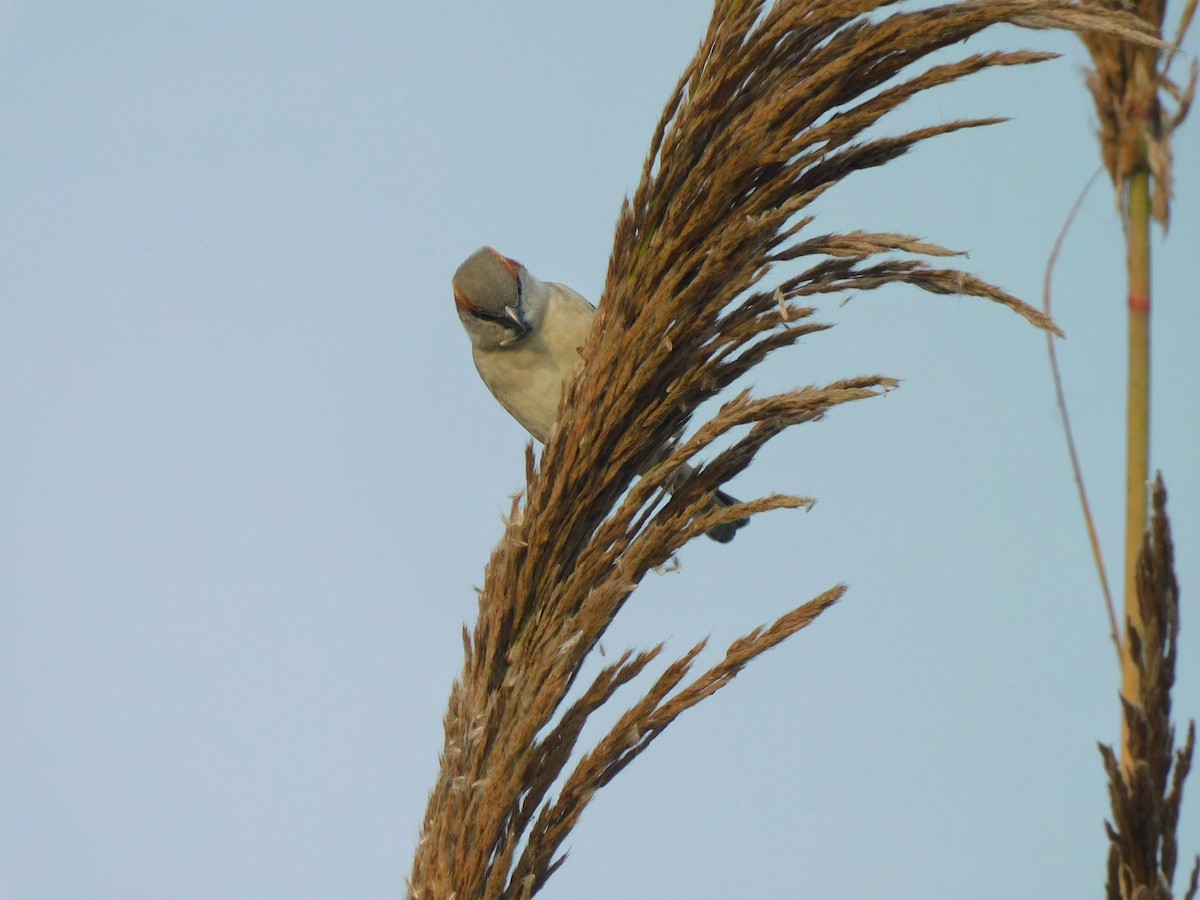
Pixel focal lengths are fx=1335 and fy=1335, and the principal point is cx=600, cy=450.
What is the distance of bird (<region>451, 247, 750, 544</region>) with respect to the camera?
483cm

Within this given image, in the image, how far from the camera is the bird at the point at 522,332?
4.83 meters

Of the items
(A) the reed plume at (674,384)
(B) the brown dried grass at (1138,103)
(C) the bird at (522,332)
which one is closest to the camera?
(A) the reed plume at (674,384)

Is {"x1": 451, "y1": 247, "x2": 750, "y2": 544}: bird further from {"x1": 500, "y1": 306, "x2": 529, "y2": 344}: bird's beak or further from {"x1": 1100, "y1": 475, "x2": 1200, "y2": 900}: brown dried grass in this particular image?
{"x1": 1100, "y1": 475, "x2": 1200, "y2": 900}: brown dried grass

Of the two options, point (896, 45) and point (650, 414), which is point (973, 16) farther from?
point (650, 414)

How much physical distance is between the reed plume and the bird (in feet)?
8.08

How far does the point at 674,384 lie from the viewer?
220 centimetres

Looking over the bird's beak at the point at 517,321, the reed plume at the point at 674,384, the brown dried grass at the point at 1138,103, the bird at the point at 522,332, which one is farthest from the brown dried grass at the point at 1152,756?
the bird's beak at the point at 517,321

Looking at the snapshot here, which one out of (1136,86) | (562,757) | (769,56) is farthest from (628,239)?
(1136,86)

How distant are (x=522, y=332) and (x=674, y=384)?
2.73 meters

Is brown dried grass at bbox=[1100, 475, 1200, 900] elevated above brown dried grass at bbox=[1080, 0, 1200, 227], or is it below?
below

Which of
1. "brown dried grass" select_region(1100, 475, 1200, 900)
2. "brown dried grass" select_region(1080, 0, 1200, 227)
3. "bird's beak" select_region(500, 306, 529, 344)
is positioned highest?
"bird's beak" select_region(500, 306, 529, 344)

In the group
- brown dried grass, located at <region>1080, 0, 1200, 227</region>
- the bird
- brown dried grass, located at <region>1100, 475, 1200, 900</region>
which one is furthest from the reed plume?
the bird

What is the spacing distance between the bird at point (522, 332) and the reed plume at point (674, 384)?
8.08 feet

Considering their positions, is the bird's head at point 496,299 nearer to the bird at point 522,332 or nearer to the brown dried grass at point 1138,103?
the bird at point 522,332
